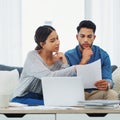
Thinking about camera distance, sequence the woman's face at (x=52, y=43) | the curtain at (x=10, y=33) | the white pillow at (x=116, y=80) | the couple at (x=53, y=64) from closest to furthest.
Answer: the couple at (x=53, y=64) → the woman's face at (x=52, y=43) → the white pillow at (x=116, y=80) → the curtain at (x=10, y=33)

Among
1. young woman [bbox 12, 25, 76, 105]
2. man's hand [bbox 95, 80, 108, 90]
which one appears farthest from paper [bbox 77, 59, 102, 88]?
young woman [bbox 12, 25, 76, 105]

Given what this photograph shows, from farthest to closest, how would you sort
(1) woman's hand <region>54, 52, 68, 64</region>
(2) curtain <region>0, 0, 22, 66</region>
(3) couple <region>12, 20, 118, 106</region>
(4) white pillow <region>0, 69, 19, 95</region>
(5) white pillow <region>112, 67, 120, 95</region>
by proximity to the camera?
(2) curtain <region>0, 0, 22, 66</region>, (5) white pillow <region>112, 67, 120, 95</region>, (1) woman's hand <region>54, 52, 68, 64</region>, (3) couple <region>12, 20, 118, 106</region>, (4) white pillow <region>0, 69, 19, 95</region>

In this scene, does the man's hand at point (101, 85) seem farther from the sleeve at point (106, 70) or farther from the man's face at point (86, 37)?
the man's face at point (86, 37)

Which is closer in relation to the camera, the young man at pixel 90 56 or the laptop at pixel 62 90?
the laptop at pixel 62 90

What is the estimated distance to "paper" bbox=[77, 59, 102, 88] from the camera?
2.19 meters

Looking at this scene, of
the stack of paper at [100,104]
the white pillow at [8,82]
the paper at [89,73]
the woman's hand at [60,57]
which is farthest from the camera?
the woman's hand at [60,57]

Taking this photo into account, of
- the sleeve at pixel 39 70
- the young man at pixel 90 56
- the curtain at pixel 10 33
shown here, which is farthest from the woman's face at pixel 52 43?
the curtain at pixel 10 33

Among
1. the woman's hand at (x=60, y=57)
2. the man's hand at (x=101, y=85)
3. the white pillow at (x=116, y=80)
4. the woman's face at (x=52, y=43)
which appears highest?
the woman's face at (x=52, y=43)

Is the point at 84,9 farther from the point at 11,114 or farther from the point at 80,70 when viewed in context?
the point at 11,114

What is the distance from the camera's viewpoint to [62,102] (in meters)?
2.04

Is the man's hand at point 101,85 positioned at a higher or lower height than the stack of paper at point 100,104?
higher

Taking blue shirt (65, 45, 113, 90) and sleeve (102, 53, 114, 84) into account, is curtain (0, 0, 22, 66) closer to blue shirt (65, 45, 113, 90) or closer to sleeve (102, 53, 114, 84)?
blue shirt (65, 45, 113, 90)

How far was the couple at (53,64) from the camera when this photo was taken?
246 cm

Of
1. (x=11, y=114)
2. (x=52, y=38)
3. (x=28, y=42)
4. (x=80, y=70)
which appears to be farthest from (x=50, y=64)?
(x=28, y=42)
